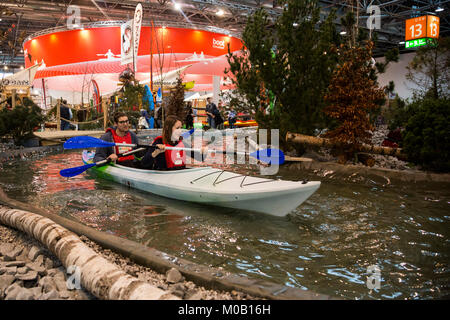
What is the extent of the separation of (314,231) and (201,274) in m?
1.72

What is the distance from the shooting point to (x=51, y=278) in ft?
6.75

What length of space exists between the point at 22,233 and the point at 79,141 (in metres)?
2.58

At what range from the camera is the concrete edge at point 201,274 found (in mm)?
1734

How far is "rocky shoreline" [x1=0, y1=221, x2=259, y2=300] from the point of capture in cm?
182

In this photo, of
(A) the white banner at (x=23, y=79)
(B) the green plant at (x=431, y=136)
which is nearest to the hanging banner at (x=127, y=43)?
(A) the white banner at (x=23, y=79)

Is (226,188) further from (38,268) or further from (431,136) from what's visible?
(431,136)

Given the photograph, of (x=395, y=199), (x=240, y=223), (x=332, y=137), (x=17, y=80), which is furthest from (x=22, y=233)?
(x=17, y=80)

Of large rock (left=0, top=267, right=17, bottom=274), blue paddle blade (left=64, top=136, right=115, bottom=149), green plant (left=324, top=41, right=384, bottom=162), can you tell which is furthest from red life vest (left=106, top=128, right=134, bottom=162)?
large rock (left=0, top=267, right=17, bottom=274)

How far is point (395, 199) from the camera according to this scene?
172 inches

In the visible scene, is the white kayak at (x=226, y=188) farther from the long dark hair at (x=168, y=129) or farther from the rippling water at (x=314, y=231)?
the long dark hair at (x=168, y=129)

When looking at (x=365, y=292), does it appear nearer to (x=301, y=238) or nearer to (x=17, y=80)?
(x=301, y=238)

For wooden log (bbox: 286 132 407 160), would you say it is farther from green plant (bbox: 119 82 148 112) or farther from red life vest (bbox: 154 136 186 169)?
green plant (bbox: 119 82 148 112)

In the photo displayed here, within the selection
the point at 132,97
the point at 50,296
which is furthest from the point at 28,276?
the point at 132,97

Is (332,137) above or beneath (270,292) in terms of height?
above
